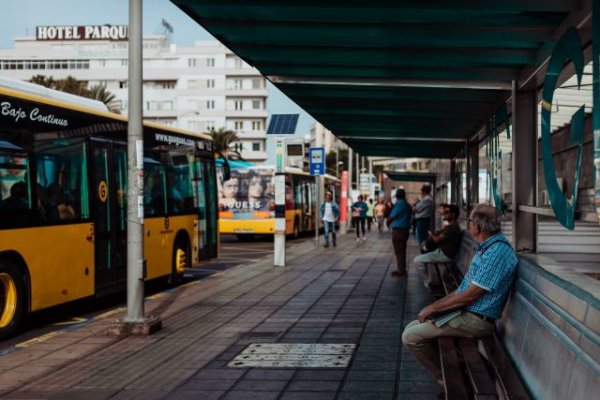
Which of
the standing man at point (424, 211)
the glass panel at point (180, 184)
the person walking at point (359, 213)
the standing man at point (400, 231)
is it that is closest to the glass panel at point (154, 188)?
the glass panel at point (180, 184)

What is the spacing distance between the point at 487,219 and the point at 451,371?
1.23 metres

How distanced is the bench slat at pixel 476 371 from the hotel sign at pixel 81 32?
114 meters

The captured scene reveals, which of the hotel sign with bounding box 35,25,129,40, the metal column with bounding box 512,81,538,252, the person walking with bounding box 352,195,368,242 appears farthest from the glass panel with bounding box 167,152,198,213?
the hotel sign with bounding box 35,25,129,40

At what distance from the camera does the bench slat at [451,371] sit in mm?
5152

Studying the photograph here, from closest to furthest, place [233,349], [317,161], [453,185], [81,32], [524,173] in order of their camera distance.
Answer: [524,173]
[233,349]
[453,185]
[317,161]
[81,32]

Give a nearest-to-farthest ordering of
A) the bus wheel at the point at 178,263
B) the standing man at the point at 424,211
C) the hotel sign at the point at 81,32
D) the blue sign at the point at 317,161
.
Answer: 1. the bus wheel at the point at 178,263
2. the standing man at the point at 424,211
3. the blue sign at the point at 317,161
4. the hotel sign at the point at 81,32

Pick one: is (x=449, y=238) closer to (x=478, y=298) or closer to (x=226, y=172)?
(x=226, y=172)

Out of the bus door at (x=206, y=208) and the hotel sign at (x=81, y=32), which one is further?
the hotel sign at (x=81, y=32)

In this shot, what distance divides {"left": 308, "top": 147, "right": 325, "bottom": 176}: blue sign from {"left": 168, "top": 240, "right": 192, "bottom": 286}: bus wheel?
39.0 ft

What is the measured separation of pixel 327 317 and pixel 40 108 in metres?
4.36

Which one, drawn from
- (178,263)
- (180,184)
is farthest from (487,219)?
(180,184)

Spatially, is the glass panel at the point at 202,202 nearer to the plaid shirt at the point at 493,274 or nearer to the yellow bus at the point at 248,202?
the plaid shirt at the point at 493,274

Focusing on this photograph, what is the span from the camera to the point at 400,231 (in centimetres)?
1720

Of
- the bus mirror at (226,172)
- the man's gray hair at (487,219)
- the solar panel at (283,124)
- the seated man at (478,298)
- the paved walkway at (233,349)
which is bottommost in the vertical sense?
the paved walkway at (233,349)
